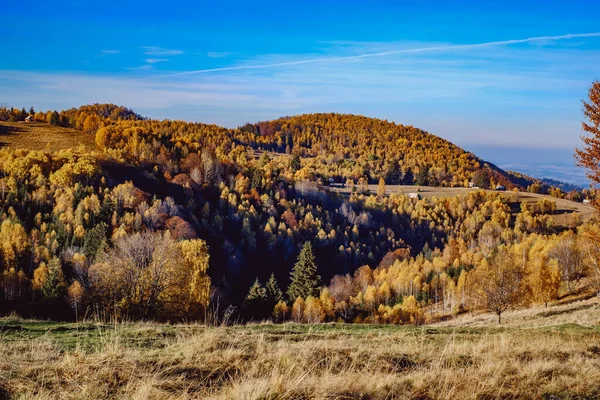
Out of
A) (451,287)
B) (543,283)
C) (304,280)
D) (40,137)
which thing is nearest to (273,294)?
(304,280)

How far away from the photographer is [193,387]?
17.1 ft

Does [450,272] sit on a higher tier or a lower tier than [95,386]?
lower

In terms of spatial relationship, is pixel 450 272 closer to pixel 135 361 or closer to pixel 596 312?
pixel 596 312

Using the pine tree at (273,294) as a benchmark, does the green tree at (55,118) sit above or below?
above

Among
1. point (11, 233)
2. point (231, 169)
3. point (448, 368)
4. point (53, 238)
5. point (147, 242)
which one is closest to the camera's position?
point (448, 368)

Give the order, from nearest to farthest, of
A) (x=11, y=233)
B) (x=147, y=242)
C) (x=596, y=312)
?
1. (x=596, y=312)
2. (x=147, y=242)
3. (x=11, y=233)

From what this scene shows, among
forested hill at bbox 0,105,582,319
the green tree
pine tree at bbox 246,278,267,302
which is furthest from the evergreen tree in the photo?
the green tree

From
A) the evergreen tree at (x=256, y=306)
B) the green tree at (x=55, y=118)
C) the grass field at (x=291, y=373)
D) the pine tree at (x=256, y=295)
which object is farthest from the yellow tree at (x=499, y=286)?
the green tree at (x=55, y=118)

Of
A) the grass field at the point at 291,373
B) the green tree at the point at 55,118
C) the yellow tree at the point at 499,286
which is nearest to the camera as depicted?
the grass field at the point at 291,373

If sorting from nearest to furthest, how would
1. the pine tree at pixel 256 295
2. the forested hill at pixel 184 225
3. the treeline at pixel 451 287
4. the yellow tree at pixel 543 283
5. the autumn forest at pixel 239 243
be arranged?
the autumn forest at pixel 239 243 → the treeline at pixel 451 287 → the forested hill at pixel 184 225 → the yellow tree at pixel 543 283 → the pine tree at pixel 256 295

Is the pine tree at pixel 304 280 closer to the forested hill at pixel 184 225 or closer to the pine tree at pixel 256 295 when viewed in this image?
the forested hill at pixel 184 225

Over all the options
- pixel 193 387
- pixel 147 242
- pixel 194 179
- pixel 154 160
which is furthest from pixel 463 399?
pixel 154 160

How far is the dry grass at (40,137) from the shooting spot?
15125 centimetres

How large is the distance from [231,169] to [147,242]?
151 meters
